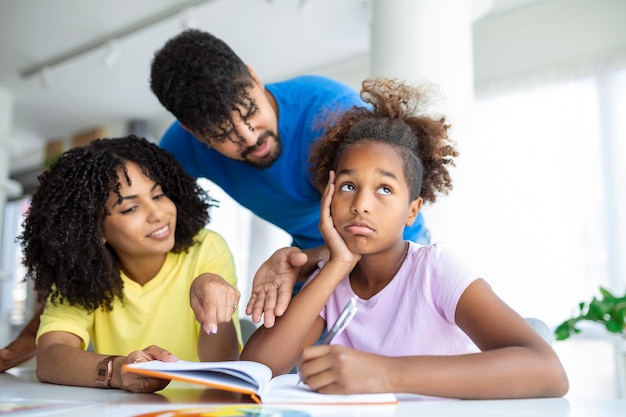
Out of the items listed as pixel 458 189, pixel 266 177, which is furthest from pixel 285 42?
pixel 266 177

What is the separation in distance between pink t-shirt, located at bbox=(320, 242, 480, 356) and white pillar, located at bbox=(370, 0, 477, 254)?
1065 mm

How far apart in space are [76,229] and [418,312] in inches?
33.6

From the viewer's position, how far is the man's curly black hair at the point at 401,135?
4.32 feet

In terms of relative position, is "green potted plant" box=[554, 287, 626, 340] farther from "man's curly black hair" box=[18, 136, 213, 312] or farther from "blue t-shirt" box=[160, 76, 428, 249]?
"man's curly black hair" box=[18, 136, 213, 312]

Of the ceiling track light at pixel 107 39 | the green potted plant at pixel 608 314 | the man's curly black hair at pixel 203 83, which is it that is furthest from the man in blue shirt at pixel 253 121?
the ceiling track light at pixel 107 39

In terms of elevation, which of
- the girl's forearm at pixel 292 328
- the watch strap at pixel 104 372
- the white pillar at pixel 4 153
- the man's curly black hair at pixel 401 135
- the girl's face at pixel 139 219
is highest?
the white pillar at pixel 4 153

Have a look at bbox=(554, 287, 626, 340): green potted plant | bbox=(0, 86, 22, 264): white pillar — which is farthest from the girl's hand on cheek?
bbox=(0, 86, 22, 264): white pillar

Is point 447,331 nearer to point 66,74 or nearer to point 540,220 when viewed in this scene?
point 540,220

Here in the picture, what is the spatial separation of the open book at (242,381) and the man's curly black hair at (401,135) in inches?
21.7

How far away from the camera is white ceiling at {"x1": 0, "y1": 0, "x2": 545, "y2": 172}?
440cm

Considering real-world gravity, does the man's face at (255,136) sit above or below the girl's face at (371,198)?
above

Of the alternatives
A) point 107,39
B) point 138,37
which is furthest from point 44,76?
point 138,37

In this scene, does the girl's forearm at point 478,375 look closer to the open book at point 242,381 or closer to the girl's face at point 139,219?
the open book at point 242,381

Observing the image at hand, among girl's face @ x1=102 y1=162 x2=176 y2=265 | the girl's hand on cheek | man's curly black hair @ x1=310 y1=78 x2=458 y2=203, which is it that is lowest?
the girl's hand on cheek
